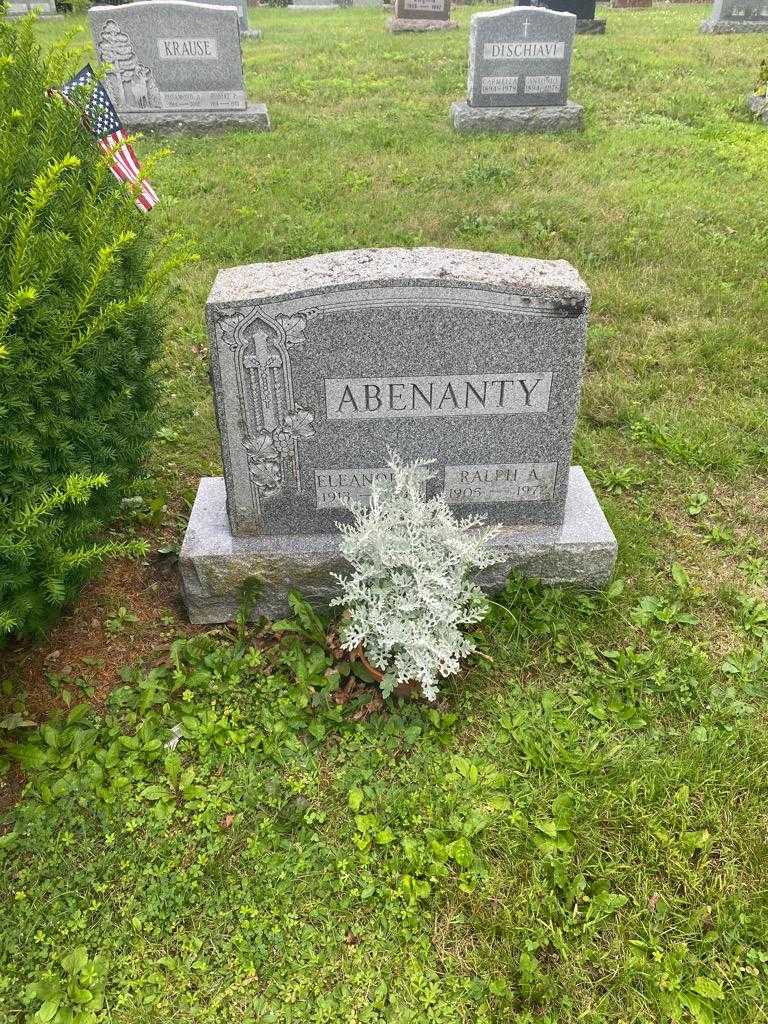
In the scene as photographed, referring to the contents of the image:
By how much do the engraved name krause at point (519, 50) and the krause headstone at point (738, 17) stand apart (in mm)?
7906

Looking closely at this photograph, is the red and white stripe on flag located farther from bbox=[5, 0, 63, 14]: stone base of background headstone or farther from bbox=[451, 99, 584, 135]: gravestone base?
bbox=[5, 0, 63, 14]: stone base of background headstone

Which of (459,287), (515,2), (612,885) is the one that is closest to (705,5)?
(515,2)

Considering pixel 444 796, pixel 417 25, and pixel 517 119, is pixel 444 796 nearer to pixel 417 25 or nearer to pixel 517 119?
pixel 517 119

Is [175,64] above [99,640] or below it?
above

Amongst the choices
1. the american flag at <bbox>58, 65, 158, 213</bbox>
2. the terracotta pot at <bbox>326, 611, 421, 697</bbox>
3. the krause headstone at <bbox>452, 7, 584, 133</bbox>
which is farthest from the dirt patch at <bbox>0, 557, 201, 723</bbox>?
the krause headstone at <bbox>452, 7, 584, 133</bbox>

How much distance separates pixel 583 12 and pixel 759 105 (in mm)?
7474

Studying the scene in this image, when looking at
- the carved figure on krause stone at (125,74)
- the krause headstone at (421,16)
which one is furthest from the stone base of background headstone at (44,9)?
the carved figure on krause stone at (125,74)

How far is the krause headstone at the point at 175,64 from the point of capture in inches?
400

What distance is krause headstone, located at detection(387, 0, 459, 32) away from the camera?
54.0 feet

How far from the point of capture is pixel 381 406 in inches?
137

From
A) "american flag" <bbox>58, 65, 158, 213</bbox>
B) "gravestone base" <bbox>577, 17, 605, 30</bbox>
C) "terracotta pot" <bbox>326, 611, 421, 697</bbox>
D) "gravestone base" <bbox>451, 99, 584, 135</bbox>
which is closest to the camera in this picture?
"terracotta pot" <bbox>326, 611, 421, 697</bbox>

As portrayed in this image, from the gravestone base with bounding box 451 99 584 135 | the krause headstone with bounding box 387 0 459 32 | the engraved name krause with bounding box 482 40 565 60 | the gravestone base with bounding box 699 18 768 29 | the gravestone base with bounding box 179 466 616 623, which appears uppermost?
the krause headstone with bounding box 387 0 459 32

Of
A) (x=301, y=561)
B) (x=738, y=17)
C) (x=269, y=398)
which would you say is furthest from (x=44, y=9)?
(x=301, y=561)

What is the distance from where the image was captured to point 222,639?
149 inches
